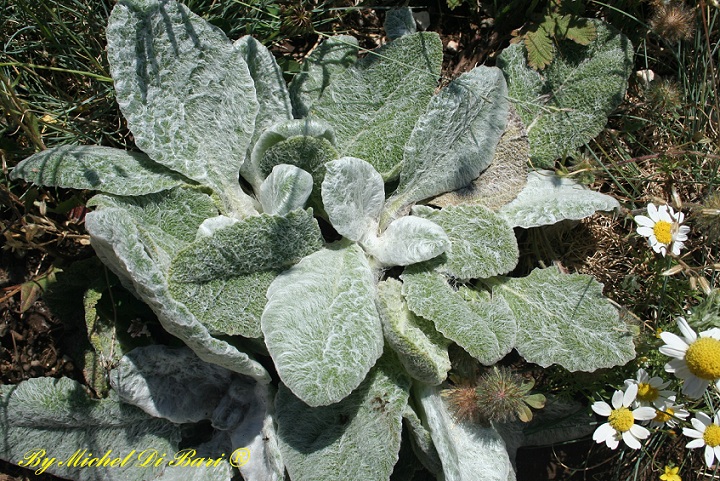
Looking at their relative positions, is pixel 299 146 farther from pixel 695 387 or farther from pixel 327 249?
pixel 695 387

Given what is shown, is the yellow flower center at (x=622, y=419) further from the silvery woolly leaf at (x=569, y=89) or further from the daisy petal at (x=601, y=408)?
the silvery woolly leaf at (x=569, y=89)

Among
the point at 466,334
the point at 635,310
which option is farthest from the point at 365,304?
the point at 635,310

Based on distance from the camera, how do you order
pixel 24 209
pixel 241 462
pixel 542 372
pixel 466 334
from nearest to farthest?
pixel 466 334 → pixel 241 462 → pixel 24 209 → pixel 542 372

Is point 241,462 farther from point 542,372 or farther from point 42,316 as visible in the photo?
point 542,372

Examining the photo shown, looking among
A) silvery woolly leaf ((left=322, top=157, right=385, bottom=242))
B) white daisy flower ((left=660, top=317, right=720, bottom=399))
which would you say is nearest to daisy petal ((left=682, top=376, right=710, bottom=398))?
white daisy flower ((left=660, top=317, right=720, bottom=399))

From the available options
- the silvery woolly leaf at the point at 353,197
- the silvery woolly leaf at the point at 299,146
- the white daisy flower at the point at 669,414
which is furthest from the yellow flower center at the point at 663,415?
the silvery woolly leaf at the point at 299,146

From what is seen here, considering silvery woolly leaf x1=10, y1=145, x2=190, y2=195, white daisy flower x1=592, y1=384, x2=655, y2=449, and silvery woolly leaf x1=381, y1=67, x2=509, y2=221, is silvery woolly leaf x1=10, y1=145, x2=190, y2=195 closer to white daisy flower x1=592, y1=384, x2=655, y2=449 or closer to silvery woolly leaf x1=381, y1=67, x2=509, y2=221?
silvery woolly leaf x1=381, y1=67, x2=509, y2=221
